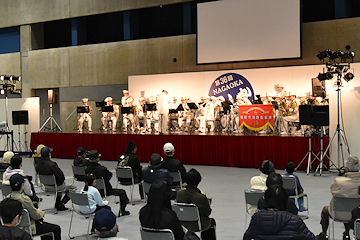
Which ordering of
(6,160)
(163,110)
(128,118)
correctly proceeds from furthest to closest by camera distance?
(128,118) → (163,110) → (6,160)

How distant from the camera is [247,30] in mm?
17688

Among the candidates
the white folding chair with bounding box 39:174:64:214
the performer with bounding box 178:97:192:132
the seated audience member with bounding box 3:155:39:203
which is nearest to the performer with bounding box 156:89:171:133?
the performer with bounding box 178:97:192:132

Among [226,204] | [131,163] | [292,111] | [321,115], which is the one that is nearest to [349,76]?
[321,115]

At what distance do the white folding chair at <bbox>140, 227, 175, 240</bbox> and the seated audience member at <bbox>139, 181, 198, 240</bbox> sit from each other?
0.04 metres

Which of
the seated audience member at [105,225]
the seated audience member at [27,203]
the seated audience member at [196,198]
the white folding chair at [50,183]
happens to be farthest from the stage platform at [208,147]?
the seated audience member at [105,225]

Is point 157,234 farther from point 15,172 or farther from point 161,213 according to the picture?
point 15,172

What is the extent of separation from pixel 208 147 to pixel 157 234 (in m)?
9.84

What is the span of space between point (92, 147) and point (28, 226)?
1108 cm

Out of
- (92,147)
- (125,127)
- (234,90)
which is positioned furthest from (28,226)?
(234,90)

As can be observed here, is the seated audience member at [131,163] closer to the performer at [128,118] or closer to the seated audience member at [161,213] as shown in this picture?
the seated audience member at [161,213]

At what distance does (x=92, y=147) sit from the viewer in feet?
51.2

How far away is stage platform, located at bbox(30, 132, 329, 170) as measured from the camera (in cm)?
1207

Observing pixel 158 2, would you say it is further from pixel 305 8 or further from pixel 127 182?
pixel 127 182

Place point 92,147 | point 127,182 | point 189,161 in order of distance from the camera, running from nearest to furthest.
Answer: point 127,182 → point 189,161 → point 92,147
